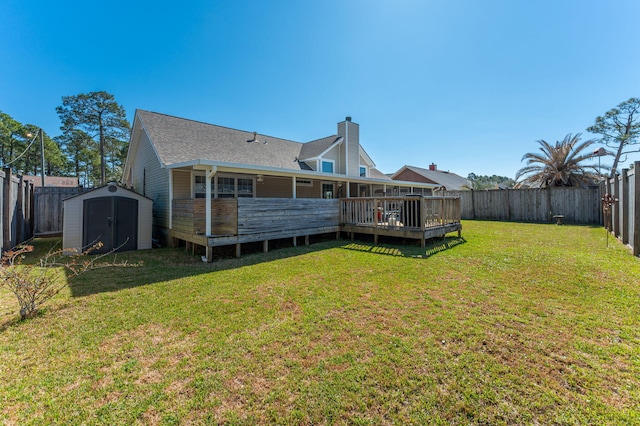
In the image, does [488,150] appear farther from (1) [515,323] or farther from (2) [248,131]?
(1) [515,323]

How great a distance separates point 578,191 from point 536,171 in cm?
435

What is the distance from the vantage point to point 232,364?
2547 mm

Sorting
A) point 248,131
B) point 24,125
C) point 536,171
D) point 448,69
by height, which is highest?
point 24,125

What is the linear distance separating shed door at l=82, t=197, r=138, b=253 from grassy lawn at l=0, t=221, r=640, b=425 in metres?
3.78

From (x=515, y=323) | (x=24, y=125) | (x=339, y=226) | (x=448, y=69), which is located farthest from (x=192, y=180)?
(x=24, y=125)

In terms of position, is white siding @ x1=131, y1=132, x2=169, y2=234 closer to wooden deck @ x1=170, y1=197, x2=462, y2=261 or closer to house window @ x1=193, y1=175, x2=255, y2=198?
house window @ x1=193, y1=175, x2=255, y2=198

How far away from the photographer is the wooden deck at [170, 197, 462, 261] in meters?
7.52

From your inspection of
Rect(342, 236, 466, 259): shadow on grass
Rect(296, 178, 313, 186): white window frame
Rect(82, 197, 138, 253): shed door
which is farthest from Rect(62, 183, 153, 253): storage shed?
Rect(342, 236, 466, 259): shadow on grass

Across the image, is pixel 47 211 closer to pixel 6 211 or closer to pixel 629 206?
pixel 6 211

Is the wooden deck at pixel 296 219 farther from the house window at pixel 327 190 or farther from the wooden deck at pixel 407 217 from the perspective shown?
the house window at pixel 327 190

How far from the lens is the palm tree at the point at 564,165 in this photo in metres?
17.0

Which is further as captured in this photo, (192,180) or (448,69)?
(448,69)

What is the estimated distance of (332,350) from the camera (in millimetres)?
2756

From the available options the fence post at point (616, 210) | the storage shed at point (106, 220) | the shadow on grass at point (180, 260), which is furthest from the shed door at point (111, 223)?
the fence post at point (616, 210)
